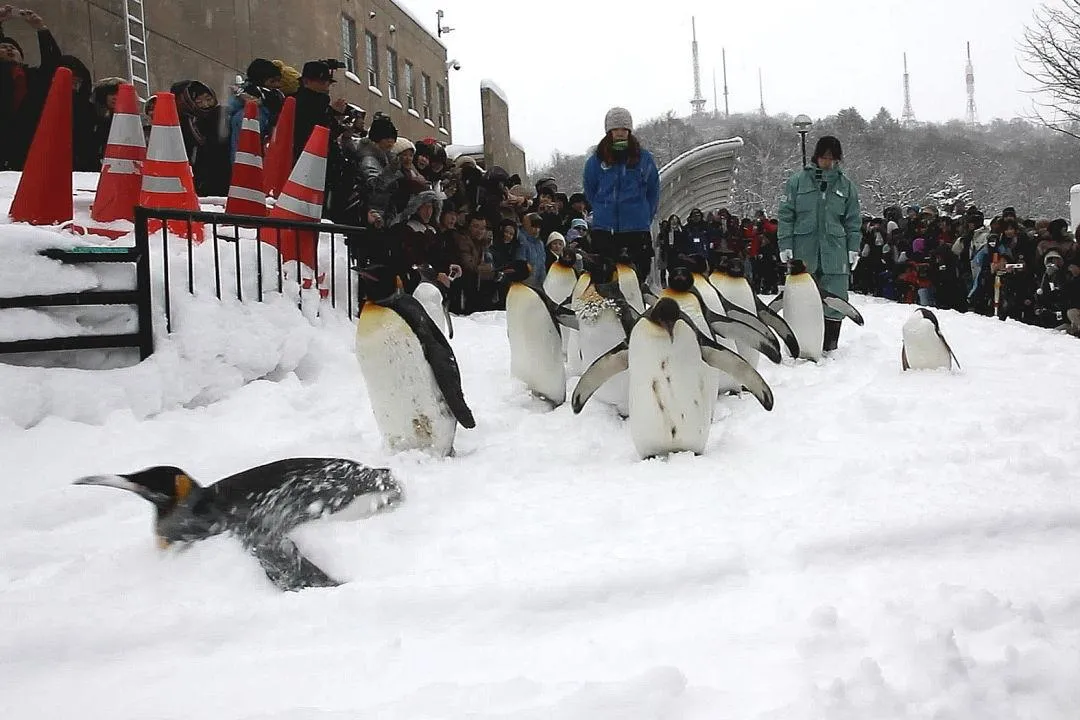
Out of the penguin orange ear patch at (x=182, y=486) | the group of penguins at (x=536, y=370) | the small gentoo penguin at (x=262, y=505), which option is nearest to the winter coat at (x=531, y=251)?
the group of penguins at (x=536, y=370)

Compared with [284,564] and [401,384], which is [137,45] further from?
[284,564]

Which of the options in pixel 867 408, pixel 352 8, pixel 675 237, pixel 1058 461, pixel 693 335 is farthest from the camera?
pixel 352 8

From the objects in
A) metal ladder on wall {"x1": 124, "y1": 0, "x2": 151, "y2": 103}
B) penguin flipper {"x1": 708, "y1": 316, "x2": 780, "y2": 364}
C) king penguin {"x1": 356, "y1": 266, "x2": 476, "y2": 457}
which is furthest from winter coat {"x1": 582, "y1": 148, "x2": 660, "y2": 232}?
metal ladder on wall {"x1": 124, "y1": 0, "x2": 151, "y2": 103}

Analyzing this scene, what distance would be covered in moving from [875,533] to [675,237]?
1175cm

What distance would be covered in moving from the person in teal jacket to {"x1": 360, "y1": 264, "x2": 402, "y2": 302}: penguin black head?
3529 millimetres

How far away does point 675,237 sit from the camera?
13.5 metres

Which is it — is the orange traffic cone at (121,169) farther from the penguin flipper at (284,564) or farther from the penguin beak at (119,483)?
the penguin flipper at (284,564)

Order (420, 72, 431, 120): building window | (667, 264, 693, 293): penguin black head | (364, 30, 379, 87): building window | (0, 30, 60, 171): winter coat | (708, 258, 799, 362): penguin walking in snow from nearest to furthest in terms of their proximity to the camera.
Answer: (667, 264, 693, 293): penguin black head, (708, 258, 799, 362): penguin walking in snow, (0, 30, 60, 171): winter coat, (364, 30, 379, 87): building window, (420, 72, 431, 120): building window

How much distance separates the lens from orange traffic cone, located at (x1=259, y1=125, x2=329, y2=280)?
507 cm

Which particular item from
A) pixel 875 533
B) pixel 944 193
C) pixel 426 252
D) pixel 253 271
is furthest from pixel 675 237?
pixel 944 193

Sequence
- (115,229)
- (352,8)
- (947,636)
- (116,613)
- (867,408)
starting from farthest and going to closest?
(352,8)
(115,229)
(867,408)
(116,613)
(947,636)

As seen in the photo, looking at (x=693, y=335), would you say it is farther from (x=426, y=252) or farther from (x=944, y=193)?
(x=944, y=193)

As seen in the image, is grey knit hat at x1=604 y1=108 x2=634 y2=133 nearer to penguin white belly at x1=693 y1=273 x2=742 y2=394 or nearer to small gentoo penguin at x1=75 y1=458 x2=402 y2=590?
penguin white belly at x1=693 y1=273 x2=742 y2=394

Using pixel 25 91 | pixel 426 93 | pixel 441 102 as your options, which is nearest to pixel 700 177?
pixel 426 93
